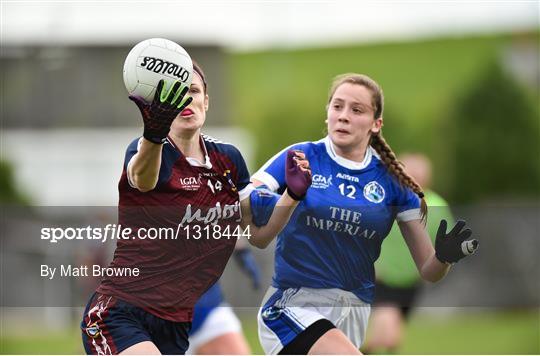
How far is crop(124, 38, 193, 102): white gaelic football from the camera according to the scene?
5.07 meters

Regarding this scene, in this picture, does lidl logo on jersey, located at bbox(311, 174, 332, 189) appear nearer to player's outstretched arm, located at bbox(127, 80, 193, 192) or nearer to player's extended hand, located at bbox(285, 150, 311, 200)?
player's extended hand, located at bbox(285, 150, 311, 200)

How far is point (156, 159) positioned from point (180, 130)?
35 cm

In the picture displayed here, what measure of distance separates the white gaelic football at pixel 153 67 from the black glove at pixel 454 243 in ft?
5.03

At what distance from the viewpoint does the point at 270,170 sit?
5.81m

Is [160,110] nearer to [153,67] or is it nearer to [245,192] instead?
[153,67]

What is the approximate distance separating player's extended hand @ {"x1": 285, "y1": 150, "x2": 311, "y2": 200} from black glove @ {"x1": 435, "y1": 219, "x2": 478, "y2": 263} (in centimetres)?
76

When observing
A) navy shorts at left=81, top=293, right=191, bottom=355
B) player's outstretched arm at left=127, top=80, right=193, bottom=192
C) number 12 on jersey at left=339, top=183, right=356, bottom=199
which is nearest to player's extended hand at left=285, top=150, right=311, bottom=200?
number 12 on jersey at left=339, top=183, right=356, bottom=199

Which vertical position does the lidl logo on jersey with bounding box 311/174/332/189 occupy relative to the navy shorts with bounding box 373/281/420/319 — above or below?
above

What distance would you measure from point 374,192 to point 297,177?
0.55 meters

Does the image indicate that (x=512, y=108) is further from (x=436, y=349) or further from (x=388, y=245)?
(x=388, y=245)

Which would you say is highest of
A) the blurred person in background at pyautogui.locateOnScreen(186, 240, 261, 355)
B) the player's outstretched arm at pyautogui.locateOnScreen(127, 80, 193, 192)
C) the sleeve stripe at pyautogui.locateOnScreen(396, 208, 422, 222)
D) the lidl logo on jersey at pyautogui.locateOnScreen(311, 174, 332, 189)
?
the player's outstretched arm at pyautogui.locateOnScreen(127, 80, 193, 192)

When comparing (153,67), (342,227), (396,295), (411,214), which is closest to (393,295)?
(396,295)

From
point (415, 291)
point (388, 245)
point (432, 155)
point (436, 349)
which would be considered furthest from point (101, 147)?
point (388, 245)

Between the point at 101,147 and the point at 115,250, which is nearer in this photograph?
the point at 115,250
